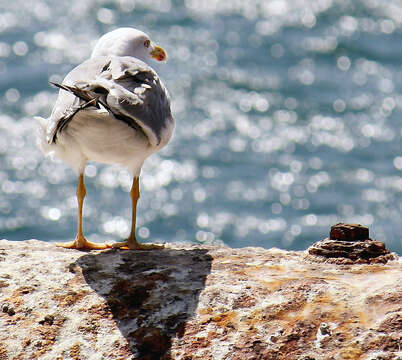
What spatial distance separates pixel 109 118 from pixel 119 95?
21 cm

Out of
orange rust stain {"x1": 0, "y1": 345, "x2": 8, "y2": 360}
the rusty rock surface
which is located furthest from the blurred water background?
orange rust stain {"x1": 0, "y1": 345, "x2": 8, "y2": 360}

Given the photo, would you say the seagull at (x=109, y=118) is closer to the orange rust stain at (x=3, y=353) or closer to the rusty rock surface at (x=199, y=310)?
the rusty rock surface at (x=199, y=310)

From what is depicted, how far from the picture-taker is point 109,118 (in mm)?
6473

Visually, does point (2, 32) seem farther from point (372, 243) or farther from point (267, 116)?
point (372, 243)

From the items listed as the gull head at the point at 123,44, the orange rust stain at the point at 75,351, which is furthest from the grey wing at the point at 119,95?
the orange rust stain at the point at 75,351

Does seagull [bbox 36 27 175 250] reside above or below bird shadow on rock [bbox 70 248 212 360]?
above

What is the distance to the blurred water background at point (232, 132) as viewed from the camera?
70.6 feet

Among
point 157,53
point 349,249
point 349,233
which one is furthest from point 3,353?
point 157,53

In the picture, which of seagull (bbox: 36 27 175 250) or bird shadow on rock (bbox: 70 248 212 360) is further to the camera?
seagull (bbox: 36 27 175 250)

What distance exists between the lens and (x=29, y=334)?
5145 mm

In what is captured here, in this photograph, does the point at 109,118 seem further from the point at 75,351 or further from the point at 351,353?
the point at 351,353

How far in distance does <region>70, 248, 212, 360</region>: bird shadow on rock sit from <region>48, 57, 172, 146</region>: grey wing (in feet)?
3.83

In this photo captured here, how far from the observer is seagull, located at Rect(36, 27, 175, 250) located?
21.1 ft

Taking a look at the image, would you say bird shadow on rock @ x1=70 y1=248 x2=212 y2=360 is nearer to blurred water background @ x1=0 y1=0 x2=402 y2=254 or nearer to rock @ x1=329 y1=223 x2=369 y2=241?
rock @ x1=329 y1=223 x2=369 y2=241
